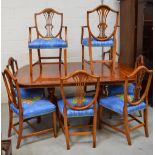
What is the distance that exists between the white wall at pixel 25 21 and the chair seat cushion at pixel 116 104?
1.68 meters

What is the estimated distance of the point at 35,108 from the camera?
2.58 m

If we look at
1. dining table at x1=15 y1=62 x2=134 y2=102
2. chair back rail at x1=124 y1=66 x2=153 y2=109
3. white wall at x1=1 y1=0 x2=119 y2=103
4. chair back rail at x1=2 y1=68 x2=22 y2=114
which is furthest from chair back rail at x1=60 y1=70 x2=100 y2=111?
white wall at x1=1 y1=0 x2=119 y2=103

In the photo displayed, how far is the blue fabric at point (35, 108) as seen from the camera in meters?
2.54

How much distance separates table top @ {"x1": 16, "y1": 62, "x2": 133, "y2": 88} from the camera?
268 cm

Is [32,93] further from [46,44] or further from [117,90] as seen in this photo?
[117,90]

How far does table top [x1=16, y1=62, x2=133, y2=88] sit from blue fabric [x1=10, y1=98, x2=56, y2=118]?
0.22 m

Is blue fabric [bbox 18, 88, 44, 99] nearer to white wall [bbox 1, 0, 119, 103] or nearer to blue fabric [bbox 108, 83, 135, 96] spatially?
blue fabric [bbox 108, 83, 135, 96]

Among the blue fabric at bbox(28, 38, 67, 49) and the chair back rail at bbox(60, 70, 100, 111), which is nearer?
the chair back rail at bbox(60, 70, 100, 111)

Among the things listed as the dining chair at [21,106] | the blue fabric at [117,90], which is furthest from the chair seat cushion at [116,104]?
the dining chair at [21,106]

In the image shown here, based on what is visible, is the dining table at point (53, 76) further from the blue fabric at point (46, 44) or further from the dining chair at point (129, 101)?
the blue fabric at point (46, 44)

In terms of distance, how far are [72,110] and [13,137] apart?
0.87m

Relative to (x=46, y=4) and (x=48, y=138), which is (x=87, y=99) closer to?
(x=48, y=138)

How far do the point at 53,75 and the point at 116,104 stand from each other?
3.01 ft

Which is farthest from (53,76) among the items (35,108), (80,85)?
(80,85)
